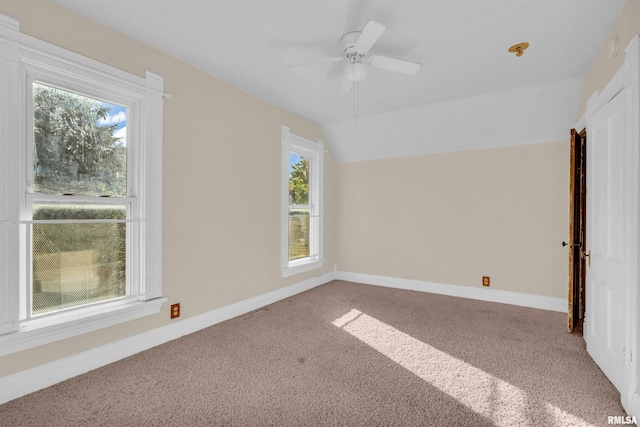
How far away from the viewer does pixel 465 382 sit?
202 centimetres

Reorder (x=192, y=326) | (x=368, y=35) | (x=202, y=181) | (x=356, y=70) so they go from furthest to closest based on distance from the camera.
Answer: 1. (x=202, y=181)
2. (x=192, y=326)
3. (x=356, y=70)
4. (x=368, y=35)

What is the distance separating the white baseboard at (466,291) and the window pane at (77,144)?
3597 mm

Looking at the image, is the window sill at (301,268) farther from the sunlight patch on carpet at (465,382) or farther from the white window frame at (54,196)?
the white window frame at (54,196)

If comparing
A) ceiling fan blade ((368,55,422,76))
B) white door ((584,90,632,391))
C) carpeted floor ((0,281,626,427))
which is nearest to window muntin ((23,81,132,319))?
carpeted floor ((0,281,626,427))

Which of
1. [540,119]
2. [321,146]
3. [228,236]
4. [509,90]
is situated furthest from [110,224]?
[540,119]

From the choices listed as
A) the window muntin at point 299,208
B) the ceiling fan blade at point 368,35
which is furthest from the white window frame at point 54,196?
the window muntin at point 299,208

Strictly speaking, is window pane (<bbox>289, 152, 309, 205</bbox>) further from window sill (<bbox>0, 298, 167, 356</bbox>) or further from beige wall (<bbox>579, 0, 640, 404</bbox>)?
beige wall (<bbox>579, 0, 640, 404</bbox>)

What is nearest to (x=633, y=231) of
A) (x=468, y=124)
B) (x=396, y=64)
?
(x=396, y=64)

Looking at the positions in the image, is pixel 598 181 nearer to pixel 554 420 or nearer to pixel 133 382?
pixel 554 420

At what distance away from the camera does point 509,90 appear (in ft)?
10.8

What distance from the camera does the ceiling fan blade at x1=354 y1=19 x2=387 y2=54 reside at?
183 centimetres

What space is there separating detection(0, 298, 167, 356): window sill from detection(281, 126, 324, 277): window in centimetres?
178

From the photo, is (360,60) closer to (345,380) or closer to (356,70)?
(356,70)

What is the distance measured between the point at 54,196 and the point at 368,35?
2.35 m
